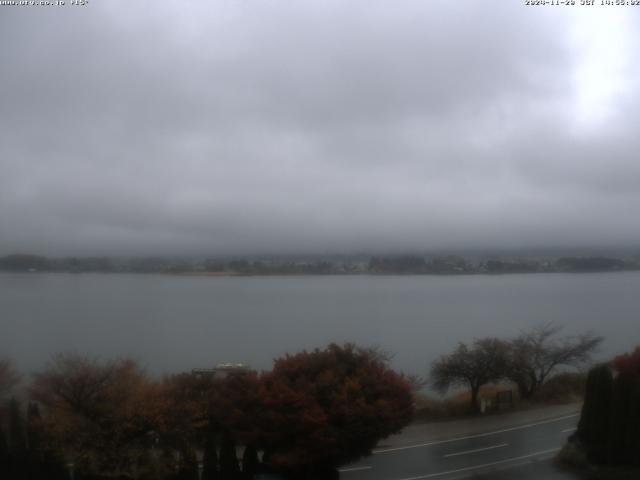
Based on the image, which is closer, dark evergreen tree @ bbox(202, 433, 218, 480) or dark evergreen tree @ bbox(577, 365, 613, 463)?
dark evergreen tree @ bbox(202, 433, 218, 480)

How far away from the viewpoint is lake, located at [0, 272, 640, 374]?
755 inches

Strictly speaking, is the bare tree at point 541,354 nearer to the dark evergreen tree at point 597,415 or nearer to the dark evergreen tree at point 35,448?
the dark evergreen tree at point 597,415

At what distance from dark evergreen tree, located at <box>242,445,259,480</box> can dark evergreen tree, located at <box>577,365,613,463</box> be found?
5989 mm

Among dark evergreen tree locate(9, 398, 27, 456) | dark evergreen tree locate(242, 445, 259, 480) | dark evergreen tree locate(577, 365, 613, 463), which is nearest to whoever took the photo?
dark evergreen tree locate(9, 398, 27, 456)

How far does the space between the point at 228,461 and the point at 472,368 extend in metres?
9.81

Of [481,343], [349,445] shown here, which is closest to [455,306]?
[481,343]

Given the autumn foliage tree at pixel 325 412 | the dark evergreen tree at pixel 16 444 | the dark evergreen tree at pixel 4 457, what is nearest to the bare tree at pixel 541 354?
the autumn foliage tree at pixel 325 412

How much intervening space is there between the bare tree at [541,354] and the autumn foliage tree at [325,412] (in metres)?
7.69

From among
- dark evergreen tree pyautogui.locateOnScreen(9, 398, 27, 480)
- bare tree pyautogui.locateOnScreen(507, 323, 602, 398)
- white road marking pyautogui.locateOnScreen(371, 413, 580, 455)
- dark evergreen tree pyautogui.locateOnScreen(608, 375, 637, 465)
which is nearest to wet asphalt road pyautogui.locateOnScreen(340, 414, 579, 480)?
white road marking pyautogui.locateOnScreen(371, 413, 580, 455)

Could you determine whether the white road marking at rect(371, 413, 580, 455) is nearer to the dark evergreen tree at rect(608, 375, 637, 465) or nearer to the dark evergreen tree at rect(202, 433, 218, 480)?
the dark evergreen tree at rect(608, 375, 637, 465)

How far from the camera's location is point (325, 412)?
10820 mm

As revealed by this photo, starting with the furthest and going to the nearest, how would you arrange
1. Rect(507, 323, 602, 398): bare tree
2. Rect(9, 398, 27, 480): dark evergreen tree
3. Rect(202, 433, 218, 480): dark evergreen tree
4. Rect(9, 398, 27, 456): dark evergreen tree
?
Rect(507, 323, 602, 398): bare tree < Rect(202, 433, 218, 480): dark evergreen tree < Rect(9, 398, 27, 456): dark evergreen tree < Rect(9, 398, 27, 480): dark evergreen tree

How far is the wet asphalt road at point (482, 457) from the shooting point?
11438mm

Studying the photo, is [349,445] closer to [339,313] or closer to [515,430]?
[515,430]
